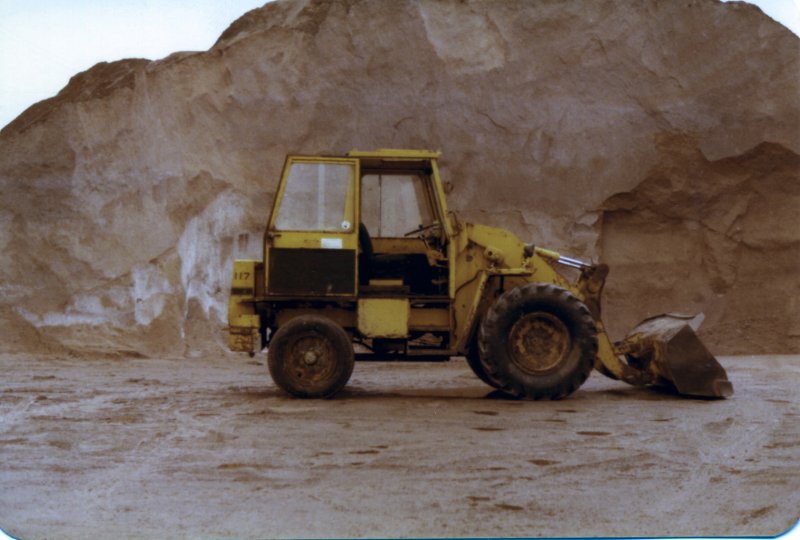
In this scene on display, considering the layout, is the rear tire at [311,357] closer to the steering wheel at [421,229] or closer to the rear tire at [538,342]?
the rear tire at [538,342]

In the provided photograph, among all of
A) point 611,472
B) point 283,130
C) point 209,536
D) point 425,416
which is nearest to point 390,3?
point 283,130

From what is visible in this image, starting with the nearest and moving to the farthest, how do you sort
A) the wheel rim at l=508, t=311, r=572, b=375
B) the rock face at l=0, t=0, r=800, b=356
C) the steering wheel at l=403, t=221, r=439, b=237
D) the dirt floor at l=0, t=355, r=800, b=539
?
1. the dirt floor at l=0, t=355, r=800, b=539
2. the wheel rim at l=508, t=311, r=572, b=375
3. the steering wheel at l=403, t=221, r=439, b=237
4. the rock face at l=0, t=0, r=800, b=356

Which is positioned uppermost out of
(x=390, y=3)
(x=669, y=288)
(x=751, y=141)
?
(x=390, y=3)

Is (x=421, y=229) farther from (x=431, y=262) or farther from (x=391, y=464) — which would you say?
(x=391, y=464)

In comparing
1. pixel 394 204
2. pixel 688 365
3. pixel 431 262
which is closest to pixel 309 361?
pixel 431 262

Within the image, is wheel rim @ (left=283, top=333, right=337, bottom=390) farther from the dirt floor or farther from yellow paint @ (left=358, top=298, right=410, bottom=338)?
yellow paint @ (left=358, top=298, right=410, bottom=338)

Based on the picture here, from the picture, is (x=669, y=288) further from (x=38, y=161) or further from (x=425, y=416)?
(x=38, y=161)

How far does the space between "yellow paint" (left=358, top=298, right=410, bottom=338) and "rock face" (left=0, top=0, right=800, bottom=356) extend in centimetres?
546

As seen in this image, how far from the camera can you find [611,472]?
202 inches

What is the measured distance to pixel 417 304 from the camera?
8594 mm

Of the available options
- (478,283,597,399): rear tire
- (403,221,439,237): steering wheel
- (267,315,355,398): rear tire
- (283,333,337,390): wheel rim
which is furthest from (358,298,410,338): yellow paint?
(403,221,439,237): steering wheel

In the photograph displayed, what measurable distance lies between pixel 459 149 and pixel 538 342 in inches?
257

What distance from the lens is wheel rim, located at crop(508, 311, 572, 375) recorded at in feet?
27.0

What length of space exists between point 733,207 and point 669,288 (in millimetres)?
1503
